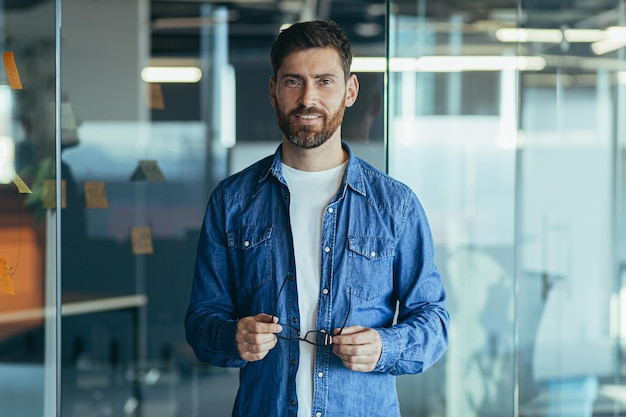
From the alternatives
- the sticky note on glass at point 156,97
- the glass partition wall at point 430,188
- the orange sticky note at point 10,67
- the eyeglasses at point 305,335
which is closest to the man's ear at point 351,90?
the eyeglasses at point 305,335

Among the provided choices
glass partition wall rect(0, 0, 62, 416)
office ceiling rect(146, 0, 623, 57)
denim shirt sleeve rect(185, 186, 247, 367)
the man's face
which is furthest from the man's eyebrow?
glass partition wall rect(0, 0, 62, 416)

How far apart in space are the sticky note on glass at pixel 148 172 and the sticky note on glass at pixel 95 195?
0.48ft

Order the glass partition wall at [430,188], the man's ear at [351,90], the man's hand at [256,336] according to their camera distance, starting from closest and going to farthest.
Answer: the man's hand at [256,336] → the man's ear at [351,90] → the glass partition wall at [430,188]

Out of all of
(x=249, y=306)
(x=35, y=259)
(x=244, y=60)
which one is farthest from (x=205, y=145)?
(x=249, y=306)

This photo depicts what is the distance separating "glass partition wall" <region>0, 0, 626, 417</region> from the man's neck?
1.92 metres

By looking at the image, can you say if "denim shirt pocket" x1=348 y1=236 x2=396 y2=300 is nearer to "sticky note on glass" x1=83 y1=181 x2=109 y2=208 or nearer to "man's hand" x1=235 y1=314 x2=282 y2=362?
"man's hand" x1=235 y1=314 x2=282 y2=362

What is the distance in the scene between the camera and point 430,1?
12.4ft

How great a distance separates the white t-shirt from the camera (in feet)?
5.42

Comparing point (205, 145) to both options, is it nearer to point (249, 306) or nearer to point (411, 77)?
point (411, 77)

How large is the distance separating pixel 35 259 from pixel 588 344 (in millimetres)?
2453

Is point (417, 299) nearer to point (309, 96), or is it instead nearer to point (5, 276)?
point (309, 96)

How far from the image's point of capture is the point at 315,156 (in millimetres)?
1737

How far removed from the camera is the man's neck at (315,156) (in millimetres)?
1729

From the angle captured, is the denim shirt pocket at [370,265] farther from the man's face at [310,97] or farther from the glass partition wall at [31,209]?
the glass partition wall at [31,209]
